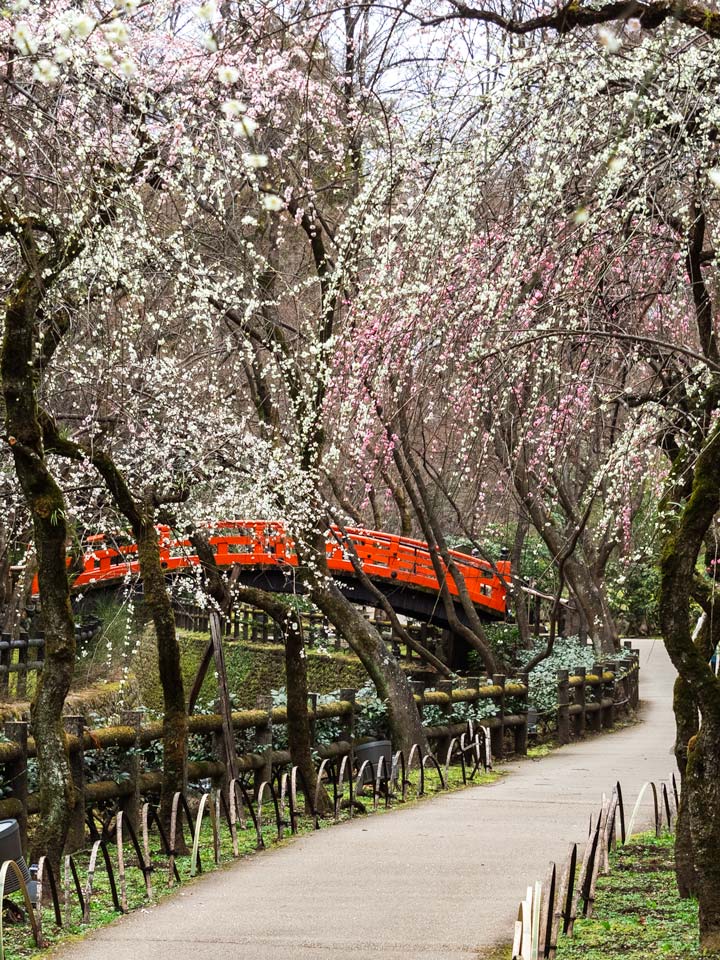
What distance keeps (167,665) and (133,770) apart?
804 millimetres

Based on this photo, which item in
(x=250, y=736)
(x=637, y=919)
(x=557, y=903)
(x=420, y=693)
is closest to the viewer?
(x=557, y=903)

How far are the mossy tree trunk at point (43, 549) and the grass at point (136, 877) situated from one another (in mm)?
Answer: 455

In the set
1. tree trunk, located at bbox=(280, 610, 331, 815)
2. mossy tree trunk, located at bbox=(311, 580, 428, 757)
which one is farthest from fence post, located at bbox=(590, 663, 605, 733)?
tree trunk, located at bbox=(280, 610, 331, 815)

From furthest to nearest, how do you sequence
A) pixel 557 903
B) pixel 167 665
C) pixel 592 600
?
pixel 592 600 < pixel 167 665 < pixel 557 903

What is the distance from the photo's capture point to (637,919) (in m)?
6.16

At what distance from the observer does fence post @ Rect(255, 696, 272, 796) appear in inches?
414

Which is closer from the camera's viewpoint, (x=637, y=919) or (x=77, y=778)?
(x=637, y=919)

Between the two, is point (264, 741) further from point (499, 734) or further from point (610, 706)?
point (610, 706)

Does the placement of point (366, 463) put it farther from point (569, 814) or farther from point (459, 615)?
point (459, 615)

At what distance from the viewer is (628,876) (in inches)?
290

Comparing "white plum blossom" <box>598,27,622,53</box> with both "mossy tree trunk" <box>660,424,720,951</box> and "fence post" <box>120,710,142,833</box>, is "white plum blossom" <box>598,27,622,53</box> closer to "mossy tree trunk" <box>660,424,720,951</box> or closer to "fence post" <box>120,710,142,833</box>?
"mossy tree trunk" <box>660,424,720,951</box>

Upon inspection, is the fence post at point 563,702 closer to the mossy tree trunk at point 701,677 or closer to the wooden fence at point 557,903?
the wooden fence at point 557,903

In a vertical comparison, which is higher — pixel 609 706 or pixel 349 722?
pixel 349 722

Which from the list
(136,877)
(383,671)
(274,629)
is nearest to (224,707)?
(136,877)
